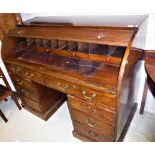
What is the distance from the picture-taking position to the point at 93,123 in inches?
56.6

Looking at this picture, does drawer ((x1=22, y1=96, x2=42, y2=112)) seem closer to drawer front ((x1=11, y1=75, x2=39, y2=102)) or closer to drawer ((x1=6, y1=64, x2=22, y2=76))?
drawer front ((x1=11, y1=75, x2=39, y2=102))

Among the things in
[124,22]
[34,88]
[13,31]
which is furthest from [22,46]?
[124,22]

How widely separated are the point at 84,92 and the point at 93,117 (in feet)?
0.90

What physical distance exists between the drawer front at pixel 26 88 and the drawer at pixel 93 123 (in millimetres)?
585

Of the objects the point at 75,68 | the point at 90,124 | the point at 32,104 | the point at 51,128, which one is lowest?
the point at 51,128

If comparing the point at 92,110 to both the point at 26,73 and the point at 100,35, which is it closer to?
the point at 100,35

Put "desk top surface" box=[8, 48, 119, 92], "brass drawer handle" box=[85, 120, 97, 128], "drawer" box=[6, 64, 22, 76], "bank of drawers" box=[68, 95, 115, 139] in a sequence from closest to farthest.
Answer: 1. "desk top surface" box=[8, 48, 119, 92]
2. "bank of drawers" box=[68, 95, 115, 139]
3. "brass drawer handle" box=[85, 120, 97, 128]
4. "drawer" box=[6, 64, 22, 76]

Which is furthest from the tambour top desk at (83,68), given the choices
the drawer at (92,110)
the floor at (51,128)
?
the floor at (51,128)

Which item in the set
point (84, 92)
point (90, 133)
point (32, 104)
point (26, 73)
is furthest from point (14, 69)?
point (90, 133)

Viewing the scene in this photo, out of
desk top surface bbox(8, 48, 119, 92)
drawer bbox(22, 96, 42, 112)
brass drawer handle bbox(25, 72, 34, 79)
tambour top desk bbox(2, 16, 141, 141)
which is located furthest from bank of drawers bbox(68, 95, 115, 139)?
drawer bbox(22, 96, 42, 112)

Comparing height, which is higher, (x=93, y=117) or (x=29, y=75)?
(x=29, y=75)

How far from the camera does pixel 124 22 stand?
122 centimetres

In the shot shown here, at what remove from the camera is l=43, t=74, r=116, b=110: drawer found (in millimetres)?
1162

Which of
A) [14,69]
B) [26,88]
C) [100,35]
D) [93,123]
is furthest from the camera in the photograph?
[26,88]
